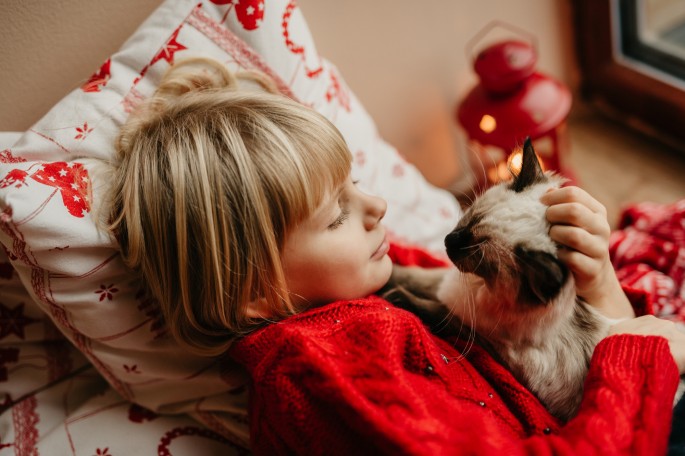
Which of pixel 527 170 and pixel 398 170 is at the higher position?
pixel 527 170

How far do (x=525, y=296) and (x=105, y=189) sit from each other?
0.71 meters

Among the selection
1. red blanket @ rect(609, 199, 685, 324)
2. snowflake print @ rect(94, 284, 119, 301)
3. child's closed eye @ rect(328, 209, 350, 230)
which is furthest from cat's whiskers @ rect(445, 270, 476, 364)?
snowflake print @ rect(94, 284, 119, 301)

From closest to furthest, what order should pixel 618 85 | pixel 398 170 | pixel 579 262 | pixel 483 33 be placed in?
pixel 579 262
pixel 398 170
pixel 483 33
pixel 618 85

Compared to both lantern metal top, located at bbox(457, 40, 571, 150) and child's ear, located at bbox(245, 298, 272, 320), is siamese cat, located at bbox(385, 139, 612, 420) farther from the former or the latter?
lantern metal top, located at bbox(457, 40, 571, 150)

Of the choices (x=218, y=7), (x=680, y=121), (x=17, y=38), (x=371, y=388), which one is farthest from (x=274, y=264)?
(x=680, y=121)

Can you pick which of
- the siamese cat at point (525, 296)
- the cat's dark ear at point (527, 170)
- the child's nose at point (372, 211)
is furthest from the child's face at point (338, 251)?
the cat's dark ear at point (527, 170)

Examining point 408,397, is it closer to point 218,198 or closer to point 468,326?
point 468,326

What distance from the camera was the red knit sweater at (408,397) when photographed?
2.31 feet

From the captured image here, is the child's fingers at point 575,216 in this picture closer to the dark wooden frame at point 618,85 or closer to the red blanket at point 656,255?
the red blanket at point 656,255

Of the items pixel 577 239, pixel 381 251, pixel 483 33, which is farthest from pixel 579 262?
pixel 483 33

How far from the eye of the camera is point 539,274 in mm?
787

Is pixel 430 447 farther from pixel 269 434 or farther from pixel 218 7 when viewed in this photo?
pixel 218 7

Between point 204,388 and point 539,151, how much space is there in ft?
4.41

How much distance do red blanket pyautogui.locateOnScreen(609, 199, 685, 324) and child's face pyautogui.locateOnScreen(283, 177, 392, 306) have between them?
567 mm
